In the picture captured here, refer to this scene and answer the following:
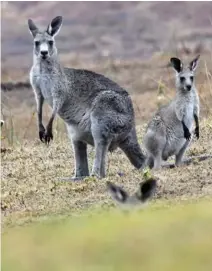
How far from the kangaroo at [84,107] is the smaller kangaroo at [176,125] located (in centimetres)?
16

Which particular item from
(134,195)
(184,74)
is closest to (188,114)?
(184,74)

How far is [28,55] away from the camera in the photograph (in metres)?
27.1

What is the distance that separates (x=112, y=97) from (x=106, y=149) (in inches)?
21.8

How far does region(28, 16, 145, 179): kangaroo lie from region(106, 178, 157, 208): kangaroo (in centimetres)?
202

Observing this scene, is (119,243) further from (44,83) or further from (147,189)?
(44,83)

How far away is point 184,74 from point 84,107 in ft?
3.95

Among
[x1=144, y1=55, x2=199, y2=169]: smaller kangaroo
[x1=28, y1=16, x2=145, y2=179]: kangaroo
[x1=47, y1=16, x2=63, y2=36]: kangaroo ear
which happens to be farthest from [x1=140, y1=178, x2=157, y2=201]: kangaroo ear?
[x1=47, y1=16, x2=63, y2=36]: kangaroo ear

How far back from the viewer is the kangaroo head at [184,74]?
36.1 ft

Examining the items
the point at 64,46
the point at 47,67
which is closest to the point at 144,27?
the point at 64,46

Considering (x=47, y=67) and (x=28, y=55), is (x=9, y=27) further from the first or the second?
(x=47, y=67)

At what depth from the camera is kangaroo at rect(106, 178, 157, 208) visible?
8.05 m

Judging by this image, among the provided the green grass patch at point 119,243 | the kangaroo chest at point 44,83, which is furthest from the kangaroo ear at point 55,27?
the green grass patch at point 119,243

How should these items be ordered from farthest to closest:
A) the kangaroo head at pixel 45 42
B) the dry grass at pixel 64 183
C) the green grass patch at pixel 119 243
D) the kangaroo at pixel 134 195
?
the kangaroo head at pixel 45 42 < the dry grass at pixel 64 183 < the kangaroo at pixel 134 195 < the green grass patch at pixel 119 243

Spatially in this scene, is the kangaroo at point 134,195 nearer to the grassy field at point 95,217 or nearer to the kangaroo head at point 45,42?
the grassy field at point 95,217
